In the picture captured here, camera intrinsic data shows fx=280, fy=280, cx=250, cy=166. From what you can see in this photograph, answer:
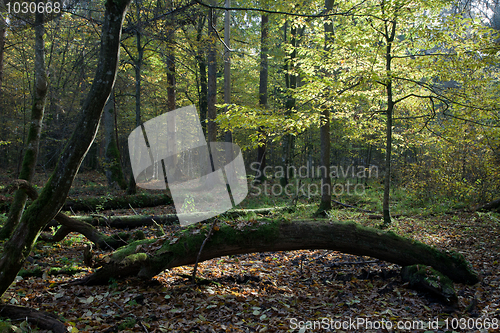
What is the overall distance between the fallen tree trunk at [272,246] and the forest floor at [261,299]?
0.28 m

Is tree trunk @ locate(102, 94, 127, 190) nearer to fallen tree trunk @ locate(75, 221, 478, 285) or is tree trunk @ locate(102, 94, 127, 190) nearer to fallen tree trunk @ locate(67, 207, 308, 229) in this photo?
fallen tree trunk @ locate(67, 207, 308, 229)

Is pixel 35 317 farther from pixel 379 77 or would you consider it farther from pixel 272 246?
pixel 379 77

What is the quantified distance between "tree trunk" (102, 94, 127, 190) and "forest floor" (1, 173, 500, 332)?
714 cm

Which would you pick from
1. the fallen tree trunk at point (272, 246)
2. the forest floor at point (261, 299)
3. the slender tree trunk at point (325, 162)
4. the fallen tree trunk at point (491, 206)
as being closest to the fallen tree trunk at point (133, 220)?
the forest floor at point (261, 299)

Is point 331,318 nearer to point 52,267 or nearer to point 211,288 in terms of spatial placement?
point 211,288

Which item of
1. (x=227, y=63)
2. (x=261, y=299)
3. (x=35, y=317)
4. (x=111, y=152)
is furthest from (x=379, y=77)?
(x=111, y=152)

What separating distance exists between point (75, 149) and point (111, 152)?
10.7 meters

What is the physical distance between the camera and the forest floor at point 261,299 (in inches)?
139

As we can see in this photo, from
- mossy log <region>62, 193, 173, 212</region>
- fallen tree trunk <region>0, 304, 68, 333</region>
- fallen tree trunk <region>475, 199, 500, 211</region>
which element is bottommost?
fallen tree trunk <region>0, 304, 68, 333</region>

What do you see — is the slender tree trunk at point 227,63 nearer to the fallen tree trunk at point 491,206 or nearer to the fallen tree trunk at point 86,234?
the fallen tree trunk at point 86,234

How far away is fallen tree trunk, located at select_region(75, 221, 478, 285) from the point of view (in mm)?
4469

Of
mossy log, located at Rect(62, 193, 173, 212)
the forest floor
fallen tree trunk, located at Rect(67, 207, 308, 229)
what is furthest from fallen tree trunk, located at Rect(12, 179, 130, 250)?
mossy log, located at Rect(62, 193, 173, 212)

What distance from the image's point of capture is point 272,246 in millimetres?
5234

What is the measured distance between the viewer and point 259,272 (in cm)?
566
